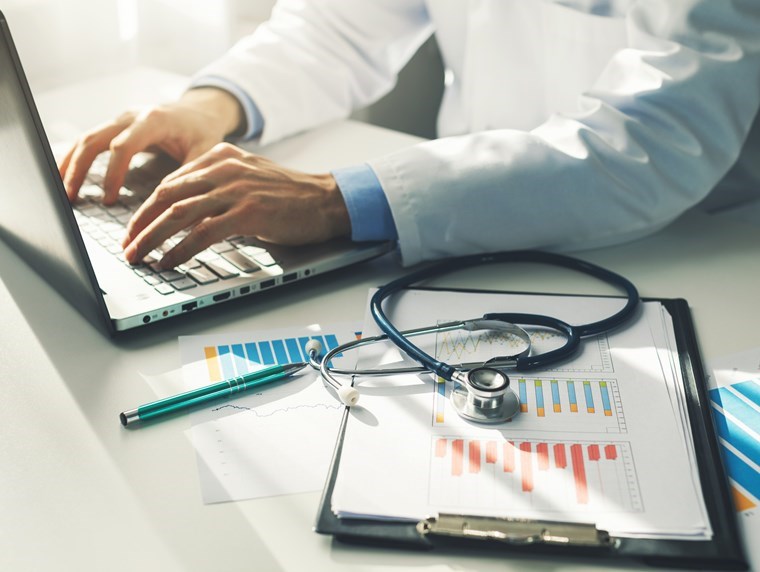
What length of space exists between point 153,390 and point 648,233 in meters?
0.57

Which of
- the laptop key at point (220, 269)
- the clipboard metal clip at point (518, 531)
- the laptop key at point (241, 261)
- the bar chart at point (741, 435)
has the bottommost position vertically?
the bar chart at point (741, 435)

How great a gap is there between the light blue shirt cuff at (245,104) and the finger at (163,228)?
39cm

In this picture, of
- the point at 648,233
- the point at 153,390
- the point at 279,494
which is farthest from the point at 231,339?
the point at 648,233

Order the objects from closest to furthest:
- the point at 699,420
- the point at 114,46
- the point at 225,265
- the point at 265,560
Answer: the point at 265,560
the point at 699,420
the point at 225,265
the point at 114,46

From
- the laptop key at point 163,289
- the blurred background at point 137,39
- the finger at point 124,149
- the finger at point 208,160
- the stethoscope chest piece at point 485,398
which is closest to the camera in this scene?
the stethoscope chest piece at point 485,398

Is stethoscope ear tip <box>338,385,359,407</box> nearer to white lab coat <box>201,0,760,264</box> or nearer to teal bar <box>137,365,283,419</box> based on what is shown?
teal bar <box>137,365,283,419</box>

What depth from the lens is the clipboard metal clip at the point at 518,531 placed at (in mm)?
503

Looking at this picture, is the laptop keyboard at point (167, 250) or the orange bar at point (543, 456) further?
the laptop keyboard at point (167, 250)

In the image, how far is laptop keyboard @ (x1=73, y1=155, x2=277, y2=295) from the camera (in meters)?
0.79

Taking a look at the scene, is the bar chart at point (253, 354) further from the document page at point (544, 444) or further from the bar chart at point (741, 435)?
the bar chart at point (741, 435)

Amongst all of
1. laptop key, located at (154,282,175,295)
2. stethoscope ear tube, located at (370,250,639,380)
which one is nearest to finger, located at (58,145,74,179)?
laptop key, located at (154,282,175,295)

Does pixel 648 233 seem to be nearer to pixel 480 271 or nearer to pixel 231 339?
pixel 480 271

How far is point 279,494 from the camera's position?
57 cm

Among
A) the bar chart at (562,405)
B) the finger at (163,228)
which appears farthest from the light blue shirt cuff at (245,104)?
the bar chart at (562,405)
